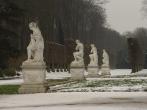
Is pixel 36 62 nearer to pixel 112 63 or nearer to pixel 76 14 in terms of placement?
pixel 76 14

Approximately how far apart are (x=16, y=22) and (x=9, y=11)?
163 cm

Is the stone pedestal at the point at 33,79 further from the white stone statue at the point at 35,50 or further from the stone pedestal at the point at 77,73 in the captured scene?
the stone pedestal at the point at 77,73

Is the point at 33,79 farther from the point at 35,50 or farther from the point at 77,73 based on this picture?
the point at 77,73

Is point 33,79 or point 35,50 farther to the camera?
point 35,50

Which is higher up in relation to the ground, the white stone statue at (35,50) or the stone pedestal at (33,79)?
the white stone statue at (35,50)

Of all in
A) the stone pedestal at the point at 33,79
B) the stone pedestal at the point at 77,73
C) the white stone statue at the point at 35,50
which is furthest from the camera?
the stone pedestal at the point at 77,73

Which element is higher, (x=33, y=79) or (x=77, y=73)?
(x=77, y=73)

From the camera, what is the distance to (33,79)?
76.0 ft

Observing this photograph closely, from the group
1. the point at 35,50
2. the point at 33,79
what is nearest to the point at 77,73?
the point at 35,50

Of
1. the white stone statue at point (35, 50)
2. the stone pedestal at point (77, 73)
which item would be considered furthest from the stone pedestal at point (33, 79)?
the stone pedestal at point (77, 73)

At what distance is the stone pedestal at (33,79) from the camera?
75.2 feet

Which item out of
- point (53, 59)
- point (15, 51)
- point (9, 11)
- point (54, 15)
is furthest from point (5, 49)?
point (54, 15)

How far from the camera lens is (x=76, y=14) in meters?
88.3

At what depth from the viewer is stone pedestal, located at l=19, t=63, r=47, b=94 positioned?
22.9 metres
